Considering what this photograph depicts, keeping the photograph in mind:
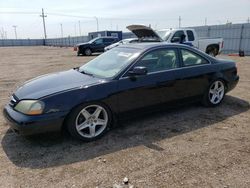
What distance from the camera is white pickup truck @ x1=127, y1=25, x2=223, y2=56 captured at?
10.9 m

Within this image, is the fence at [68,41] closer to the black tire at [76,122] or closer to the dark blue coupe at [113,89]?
the dark blue coupe at [113,89]

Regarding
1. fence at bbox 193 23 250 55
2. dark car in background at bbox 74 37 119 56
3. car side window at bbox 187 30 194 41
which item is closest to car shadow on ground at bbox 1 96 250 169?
car side window at bbox 187 30 194 41

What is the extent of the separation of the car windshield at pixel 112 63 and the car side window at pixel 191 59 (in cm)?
104

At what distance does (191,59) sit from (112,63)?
66.3 inches

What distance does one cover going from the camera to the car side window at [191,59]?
502 cm

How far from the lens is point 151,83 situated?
4.47 meters

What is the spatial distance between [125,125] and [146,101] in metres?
0.61

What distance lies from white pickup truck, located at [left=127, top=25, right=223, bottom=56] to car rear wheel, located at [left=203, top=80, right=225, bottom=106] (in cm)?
546

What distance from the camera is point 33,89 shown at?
4055 millimetres

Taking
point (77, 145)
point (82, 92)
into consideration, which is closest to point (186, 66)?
point (82, 92)

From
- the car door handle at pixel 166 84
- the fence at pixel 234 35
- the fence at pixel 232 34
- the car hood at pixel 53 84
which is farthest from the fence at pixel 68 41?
the car door handle at pixel 166 84

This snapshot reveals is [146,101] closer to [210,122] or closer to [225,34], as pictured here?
[210,122]

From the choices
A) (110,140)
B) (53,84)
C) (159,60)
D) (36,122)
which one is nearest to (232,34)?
(159,60)

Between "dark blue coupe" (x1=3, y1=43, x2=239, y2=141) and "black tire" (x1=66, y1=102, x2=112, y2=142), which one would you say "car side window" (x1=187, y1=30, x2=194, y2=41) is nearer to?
"dark blue coupe" (x1=3, y1=43, x2=239, y2=141)
